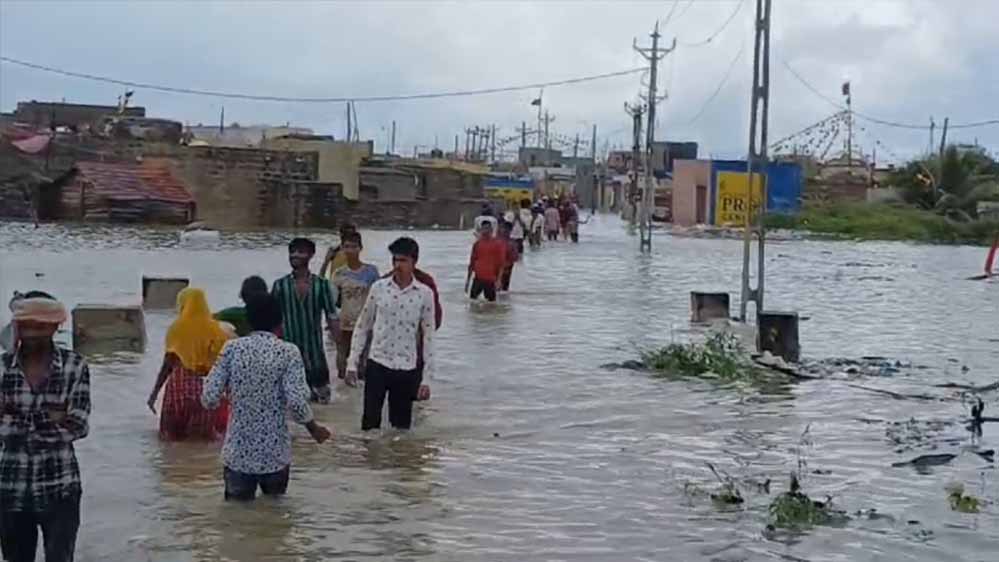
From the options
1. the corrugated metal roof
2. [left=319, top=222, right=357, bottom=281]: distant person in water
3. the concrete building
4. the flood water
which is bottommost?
the flood water

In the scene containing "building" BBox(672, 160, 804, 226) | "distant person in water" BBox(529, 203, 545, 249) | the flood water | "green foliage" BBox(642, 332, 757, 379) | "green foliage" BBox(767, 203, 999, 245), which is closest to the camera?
the flood water

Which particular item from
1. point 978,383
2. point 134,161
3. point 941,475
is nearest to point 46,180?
point 134,161

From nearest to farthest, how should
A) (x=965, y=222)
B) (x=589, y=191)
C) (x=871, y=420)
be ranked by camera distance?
(x=871, y=420) → (x=965, y=222) → (x=589, y=191)

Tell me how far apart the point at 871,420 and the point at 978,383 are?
3.46 meters

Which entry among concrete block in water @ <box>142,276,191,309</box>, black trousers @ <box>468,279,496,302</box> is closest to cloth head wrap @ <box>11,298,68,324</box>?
concrete block in water @ <box>142,276,191,309</box>

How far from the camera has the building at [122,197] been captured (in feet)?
171

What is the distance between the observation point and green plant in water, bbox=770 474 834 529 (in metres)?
8.50

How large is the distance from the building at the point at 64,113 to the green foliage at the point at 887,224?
32.7 metres

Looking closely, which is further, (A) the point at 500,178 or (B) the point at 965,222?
(A) the point at 500,178

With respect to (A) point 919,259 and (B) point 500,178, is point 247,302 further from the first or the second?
(B) point 500,178

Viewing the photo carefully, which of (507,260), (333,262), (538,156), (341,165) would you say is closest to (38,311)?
(333,262)

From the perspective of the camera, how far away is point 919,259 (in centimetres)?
4575

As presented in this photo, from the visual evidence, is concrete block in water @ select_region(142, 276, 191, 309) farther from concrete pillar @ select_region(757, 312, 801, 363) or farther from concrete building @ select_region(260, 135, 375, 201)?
concrete building @ select_region(260, 135, 375, 201)

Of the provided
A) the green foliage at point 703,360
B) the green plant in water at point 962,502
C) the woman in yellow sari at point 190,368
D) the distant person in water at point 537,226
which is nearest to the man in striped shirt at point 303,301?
the woman in yellow sari at point 190,368
